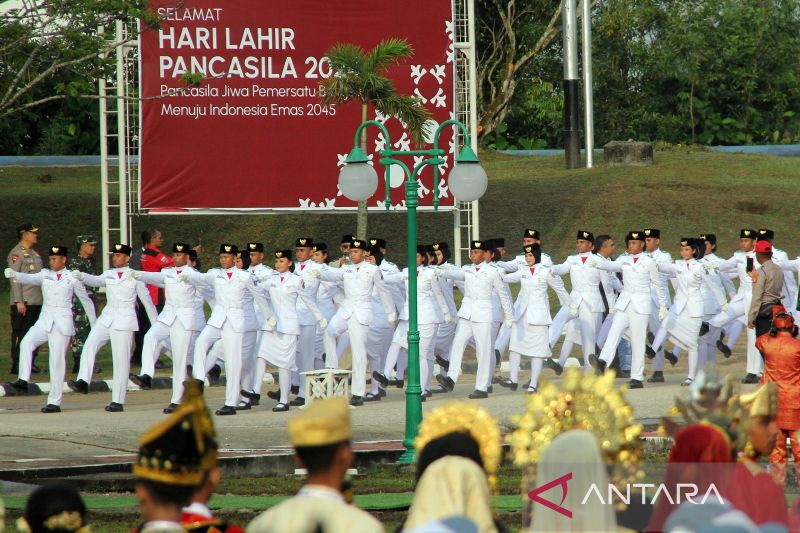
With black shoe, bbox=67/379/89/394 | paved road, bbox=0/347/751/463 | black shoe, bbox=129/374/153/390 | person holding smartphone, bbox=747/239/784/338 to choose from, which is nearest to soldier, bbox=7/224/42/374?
black shoe, bbox=129/374/153/390

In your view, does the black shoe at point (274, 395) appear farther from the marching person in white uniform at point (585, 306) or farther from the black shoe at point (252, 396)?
the marching person in white uniform at point (585, 306)

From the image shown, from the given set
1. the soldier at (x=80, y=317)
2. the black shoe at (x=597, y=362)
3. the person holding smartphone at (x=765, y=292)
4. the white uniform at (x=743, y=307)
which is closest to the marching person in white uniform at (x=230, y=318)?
the soldier at (x=80, y=317)

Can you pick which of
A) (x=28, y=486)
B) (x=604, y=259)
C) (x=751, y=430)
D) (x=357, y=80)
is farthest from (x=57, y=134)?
(x=751, y=430)

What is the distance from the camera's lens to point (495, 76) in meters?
36.2

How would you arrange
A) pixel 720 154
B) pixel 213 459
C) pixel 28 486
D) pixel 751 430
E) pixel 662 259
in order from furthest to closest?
pixel 720 154 → pixel 662 259 → pixel 28 486 → pixel 751 430 → pixel 213 459

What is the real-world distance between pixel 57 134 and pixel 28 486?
2738cm

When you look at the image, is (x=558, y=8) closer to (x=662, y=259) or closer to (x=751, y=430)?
(x=662, y=259)

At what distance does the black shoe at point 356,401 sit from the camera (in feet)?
51.6

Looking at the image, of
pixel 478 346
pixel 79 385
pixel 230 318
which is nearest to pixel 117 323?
pixel 79 385

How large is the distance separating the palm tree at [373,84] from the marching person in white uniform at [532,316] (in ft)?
12.5

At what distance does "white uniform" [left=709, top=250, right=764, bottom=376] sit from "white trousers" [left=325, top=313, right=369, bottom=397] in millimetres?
4224

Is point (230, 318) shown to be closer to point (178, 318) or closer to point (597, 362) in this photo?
point (178, 318)

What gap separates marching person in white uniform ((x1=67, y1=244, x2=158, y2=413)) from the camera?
50.1ft

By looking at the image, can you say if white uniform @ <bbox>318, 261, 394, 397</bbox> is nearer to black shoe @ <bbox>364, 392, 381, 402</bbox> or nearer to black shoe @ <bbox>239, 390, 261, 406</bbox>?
black shoe @ <bbox>364, 392, 381, 402</bbox>
